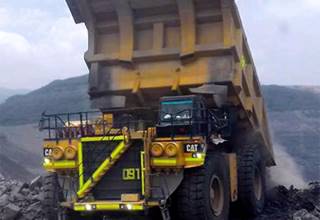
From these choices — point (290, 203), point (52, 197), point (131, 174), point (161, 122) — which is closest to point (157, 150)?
point (131, 174)

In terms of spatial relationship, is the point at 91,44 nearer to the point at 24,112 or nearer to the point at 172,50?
the point at 172,50

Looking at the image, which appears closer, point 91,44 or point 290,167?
point 91,44

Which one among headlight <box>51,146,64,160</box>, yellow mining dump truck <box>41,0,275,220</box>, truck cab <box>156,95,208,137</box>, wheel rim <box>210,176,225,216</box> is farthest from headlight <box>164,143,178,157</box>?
headlight <box>51,146,64,160</box>

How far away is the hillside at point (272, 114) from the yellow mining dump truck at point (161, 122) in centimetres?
784

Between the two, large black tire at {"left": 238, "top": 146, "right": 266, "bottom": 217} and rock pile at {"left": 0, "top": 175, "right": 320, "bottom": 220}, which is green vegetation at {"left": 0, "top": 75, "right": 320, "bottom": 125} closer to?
rock pile at {"left": 0, "top": 175, "right": 320, "bottom": 220}

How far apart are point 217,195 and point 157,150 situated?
1301 millimetres

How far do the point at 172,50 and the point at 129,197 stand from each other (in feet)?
8.66

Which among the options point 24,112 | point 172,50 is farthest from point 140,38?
point 24,112

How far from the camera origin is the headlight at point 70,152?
8.05m

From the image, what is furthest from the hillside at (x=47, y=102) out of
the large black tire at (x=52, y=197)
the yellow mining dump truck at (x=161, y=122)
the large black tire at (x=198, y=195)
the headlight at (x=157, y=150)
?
the headlight at (x=157, y=150)

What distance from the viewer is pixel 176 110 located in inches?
337

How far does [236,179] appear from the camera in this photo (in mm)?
9336

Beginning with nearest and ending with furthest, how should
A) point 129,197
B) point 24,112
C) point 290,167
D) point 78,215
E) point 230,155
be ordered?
point 129,197 → point 78,215 → point 230,155 → point 290,167 → point 24,112

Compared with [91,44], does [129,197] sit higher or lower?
lower
